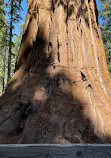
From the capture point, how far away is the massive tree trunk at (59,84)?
2.46 m

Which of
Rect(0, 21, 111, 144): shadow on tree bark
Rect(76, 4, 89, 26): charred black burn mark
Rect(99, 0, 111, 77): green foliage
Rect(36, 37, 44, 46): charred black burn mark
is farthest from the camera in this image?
Rect(99, 0, 111, 77): green foliage

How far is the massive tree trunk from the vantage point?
2.46 m

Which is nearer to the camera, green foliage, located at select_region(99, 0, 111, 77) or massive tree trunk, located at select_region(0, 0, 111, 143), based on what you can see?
massive tree trunk, located at select_region(0, 0, 111, 143)

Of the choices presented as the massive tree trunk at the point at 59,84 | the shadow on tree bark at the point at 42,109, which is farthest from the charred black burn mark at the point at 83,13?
the shadow on tree bark at the point at 42,109

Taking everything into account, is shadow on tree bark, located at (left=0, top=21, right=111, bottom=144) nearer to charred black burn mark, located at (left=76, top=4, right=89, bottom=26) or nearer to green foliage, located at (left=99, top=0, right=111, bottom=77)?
charred black burn mark, located at (left=76, top=4, right=89, bottom=26)

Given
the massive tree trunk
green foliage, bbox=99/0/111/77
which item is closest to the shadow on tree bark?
the massive tree trunk

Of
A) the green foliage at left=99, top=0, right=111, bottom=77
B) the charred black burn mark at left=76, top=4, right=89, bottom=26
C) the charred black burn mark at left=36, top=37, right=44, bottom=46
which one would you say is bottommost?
the charred black burn mark at left=36, top=37, right=44, bottom=46

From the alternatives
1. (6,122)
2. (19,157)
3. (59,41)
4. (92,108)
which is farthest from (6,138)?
(59,41)

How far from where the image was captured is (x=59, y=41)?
11.7ft

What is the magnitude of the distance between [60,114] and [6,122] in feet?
3.69

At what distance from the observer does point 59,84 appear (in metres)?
3.15

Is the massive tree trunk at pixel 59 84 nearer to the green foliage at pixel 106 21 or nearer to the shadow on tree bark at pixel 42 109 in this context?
the shadow on tree bark at pixel 42 109

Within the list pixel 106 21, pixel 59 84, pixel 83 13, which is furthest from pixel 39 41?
pixel 106 21

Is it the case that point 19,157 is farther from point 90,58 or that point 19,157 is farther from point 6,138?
point 90,58
